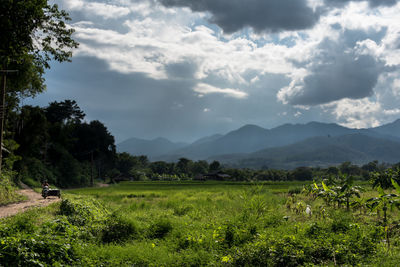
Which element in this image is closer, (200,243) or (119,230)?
(200,243)

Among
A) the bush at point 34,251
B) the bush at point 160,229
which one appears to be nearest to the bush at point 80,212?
the bush at point 160,229

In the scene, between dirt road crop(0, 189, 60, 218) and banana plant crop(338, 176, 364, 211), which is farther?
dirt road crop(0, 189, 60, 218)

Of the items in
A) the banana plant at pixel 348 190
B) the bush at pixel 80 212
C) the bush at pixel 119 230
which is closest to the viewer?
the bush at pixel 119 230

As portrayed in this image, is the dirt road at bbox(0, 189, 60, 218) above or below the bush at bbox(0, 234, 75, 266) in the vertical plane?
below

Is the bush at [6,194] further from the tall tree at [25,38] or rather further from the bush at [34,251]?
the bush at [34,251]

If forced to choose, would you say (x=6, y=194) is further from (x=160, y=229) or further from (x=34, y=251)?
(x=34, y=251)

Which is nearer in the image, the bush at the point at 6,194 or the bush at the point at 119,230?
the bush at the point at 119,230

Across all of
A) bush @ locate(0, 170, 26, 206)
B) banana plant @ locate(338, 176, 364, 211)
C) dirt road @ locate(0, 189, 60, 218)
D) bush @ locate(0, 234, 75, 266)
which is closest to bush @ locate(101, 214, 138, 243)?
bush @ locate(0, 234, 75, 266)

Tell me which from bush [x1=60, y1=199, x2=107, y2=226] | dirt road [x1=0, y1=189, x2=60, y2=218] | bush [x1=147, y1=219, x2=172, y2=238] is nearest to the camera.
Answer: bush [x1=147, y1=219, x2=172, y2=238]

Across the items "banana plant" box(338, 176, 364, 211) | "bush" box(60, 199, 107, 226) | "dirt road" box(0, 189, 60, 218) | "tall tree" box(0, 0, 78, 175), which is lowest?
"dirt road" box(0, 189, 60, 218)

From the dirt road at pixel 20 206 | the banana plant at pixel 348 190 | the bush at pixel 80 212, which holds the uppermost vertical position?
the banana plant at pixel 348 190

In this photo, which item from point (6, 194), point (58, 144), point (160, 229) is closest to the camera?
point (160, 229)

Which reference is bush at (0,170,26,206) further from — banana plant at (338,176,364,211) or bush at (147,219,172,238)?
banana plant at (338,176,364,211)

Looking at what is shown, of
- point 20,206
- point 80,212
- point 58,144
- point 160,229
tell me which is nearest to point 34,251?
point 160,229
